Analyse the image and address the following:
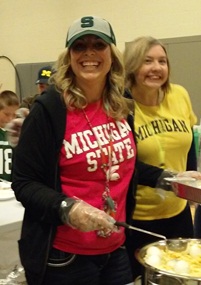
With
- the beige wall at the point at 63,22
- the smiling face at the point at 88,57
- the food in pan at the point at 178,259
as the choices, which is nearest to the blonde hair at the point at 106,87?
the smiling face at the point at 88,57

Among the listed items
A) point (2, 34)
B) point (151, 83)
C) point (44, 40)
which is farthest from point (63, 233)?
point (2, 34)

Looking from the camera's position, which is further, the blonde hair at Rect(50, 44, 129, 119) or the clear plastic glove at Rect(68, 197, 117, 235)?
the blonde hair at Rect(50, 44, 129, 119)

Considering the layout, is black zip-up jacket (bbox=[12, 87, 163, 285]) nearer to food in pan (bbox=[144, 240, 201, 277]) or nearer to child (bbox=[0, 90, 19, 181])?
food in pan (bbox=[144, 240, 201, 277])

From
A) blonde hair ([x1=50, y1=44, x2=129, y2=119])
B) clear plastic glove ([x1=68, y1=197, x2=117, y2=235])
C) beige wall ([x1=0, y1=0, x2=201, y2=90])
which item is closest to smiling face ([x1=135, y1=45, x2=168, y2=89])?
blonde hair ([x1=50, y1=44, x2=129, y2=119])

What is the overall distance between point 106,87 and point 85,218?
0.46m

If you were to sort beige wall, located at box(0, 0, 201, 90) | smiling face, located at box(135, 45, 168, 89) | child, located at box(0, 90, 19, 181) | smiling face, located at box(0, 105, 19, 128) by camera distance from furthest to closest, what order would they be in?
beige wall, located at box(0, 0, 201, 90) → smiling face, located at box(0, 105, 19, 128) → child, located at box(0, 90, 19, 181) → smiling face, located at box(135, 45, 168, 89)

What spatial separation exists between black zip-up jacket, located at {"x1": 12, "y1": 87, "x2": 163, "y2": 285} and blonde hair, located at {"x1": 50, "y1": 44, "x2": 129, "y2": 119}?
0.05 m

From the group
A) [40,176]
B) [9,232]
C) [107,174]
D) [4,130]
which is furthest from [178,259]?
[4,130]

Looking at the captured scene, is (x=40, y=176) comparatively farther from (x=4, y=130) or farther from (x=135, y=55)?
(x=4, y=130)

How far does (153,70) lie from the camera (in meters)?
1.69

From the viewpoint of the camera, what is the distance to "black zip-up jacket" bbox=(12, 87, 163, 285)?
46.3 inches

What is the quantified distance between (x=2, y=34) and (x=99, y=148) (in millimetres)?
5234

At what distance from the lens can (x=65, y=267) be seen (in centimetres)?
124

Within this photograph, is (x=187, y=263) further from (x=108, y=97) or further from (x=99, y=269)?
(x=108, y=97)
